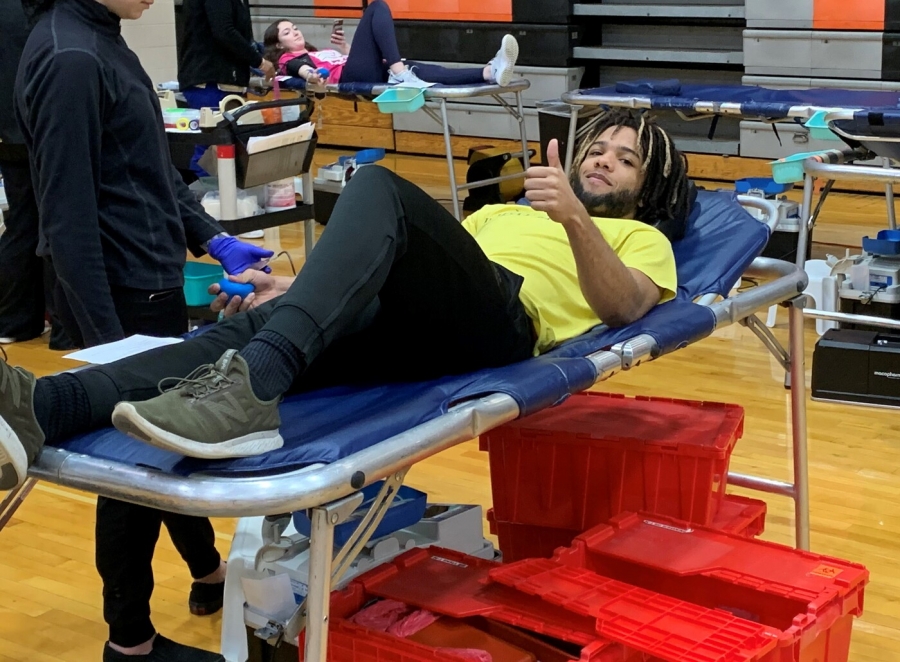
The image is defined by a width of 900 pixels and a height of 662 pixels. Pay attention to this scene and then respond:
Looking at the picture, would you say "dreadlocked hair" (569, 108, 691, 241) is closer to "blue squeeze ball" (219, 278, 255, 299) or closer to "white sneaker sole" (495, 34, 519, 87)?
"blue squeeze ball" (219, 278, 255, 299)

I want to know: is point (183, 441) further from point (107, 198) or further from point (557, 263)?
point (557, 263)

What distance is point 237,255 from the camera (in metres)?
2.17

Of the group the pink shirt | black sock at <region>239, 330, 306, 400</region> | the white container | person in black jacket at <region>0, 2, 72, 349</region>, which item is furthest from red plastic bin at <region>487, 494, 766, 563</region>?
the pink shirt

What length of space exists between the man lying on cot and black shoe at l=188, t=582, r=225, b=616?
23.7 inches

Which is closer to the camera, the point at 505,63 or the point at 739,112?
the point at 739,112

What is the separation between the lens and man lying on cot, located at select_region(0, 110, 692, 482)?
139 centimetres

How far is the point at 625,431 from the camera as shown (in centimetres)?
204

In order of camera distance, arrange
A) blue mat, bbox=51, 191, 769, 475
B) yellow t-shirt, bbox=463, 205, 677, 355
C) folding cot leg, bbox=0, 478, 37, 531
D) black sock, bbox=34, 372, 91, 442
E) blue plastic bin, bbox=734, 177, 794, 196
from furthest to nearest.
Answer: blue plastic bin, bbox=734, 177, 794, 196 < yellow t-shirt, bbox=463, 205, 677, 355 < folding cot leg, bbox=0, 478, 37, 531 < black sock, bbox=34, 372, 91, 442 < blue mat, bbox=51, 191, 769, 475

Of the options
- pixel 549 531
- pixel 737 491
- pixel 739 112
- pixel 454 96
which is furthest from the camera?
pixel 454 96

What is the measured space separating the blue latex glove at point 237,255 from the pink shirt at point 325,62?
12.4 feet

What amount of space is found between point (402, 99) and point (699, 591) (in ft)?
12.5

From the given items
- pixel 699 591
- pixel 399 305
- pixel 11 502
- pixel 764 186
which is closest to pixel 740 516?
pixel 699 591

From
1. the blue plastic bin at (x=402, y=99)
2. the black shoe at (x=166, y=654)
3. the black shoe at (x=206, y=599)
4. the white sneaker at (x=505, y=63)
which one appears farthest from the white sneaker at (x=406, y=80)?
the black shoe at (x=166, y=654)

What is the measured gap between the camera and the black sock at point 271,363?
1448 mm
